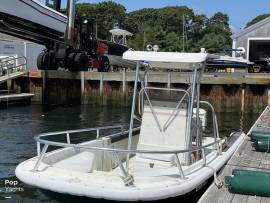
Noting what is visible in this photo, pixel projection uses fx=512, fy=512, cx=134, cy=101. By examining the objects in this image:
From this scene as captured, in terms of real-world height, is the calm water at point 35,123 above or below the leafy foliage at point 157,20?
below

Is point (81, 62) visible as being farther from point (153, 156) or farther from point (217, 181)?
point (217, 181)

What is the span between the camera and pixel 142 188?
679cm

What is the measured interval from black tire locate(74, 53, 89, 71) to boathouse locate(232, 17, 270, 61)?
13.5 metres

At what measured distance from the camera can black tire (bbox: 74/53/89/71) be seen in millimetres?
29719

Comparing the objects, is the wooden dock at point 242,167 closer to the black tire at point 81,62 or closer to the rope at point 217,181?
the rope at point 217,181

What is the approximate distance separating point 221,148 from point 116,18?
95956 mm

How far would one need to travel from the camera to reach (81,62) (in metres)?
29.9

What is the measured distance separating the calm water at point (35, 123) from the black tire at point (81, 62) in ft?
8.74

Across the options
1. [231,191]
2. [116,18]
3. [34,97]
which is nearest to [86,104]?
[34,97]

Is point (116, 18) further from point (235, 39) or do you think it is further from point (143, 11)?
point (235, 39)

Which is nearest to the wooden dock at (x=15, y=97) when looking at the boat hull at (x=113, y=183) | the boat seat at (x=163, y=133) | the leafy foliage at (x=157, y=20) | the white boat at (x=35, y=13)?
the white boat at (x=35, y=13)

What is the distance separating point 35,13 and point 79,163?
1721 centimetres

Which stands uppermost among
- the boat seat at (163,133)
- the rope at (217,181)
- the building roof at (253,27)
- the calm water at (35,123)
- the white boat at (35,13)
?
the building roof at (253,27)

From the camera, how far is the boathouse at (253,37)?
38.9 meters
